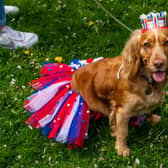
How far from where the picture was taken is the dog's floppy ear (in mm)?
2918

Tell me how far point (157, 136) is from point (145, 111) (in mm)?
526

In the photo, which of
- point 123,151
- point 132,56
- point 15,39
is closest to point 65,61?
point 15,39

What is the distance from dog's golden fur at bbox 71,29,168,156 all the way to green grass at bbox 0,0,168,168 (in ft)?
0.71

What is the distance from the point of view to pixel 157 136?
12.4 feet

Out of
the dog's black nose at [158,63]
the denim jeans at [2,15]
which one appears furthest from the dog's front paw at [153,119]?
the denim jeans at [2,15]

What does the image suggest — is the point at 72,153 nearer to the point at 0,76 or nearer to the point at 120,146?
the point at 120,146

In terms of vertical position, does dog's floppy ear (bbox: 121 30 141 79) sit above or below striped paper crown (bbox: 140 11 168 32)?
below

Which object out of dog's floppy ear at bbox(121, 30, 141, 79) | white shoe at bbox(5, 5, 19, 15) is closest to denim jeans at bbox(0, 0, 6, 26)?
white shoe at bbox(5, 5, 19, 15)

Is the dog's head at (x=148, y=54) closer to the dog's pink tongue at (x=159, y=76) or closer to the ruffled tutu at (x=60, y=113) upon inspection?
the dog's pink tongue at (x=159, y=76)

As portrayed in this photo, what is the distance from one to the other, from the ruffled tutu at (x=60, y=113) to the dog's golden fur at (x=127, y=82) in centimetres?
14

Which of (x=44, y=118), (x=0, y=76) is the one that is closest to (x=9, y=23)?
(x=0, y=76)

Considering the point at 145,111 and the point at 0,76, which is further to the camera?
the point at 0,76

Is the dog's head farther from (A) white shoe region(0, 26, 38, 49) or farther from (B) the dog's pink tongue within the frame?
(A) white shoe region(0, 26, 38, 49)

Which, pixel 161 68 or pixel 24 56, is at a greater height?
pixel 161 68
